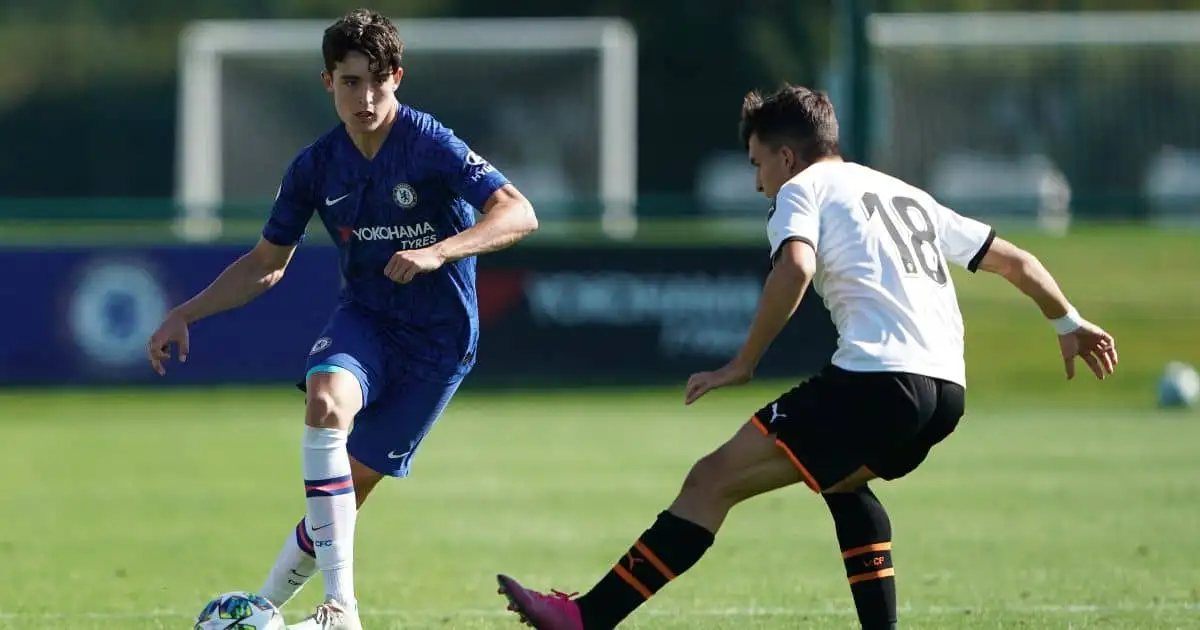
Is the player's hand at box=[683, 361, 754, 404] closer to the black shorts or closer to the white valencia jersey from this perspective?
the black shorts

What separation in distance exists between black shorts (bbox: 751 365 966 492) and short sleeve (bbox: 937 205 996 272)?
20.9 inches

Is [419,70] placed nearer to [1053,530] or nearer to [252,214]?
[252,214]

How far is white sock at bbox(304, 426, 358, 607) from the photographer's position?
20.2ft

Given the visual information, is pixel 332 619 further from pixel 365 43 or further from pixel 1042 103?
pixel 1042 103

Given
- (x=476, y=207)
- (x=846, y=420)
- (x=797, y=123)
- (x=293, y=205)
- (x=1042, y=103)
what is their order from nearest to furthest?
1. (x=846, y=420)
2. (x=797, y=123)
3. (x=476, y=207)
4. (x=293, y=205)
5. (x=1042, y=103)

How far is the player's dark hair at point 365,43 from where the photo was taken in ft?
20.5

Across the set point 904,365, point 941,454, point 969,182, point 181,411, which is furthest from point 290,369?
point 904,365

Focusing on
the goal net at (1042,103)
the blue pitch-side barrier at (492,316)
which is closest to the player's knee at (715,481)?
the blue pitch-side barrier at (492,316)

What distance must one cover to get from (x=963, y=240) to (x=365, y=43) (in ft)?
6.87

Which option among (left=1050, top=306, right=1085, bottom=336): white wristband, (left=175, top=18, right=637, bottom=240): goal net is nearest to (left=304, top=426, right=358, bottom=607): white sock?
(left=1050, top=306, right=1085, bottom=336): white wristband

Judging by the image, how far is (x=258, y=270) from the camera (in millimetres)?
6777

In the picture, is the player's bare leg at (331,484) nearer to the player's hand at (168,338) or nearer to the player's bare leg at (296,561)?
the player's bare leg at (296,561)

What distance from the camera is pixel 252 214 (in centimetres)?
2067

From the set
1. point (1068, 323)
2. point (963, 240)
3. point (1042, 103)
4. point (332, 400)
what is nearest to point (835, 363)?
point (963, 240)
